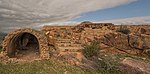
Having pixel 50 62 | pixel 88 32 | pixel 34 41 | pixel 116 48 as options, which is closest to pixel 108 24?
pixel 88 32

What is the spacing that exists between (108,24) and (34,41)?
36.8 feet

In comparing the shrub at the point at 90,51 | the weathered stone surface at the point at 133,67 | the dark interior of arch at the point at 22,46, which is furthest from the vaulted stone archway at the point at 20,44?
the weathered stone surface at the point at 133,67

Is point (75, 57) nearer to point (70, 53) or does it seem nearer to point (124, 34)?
point (70, 53)

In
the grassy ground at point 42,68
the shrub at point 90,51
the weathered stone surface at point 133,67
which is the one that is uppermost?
the shrub at point 90,51

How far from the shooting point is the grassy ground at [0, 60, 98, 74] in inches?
Answer: 445

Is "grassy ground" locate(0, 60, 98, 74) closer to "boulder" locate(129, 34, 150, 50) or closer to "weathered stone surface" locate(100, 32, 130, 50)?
"weathered stone surface" locate(100, 32, 130, 50)

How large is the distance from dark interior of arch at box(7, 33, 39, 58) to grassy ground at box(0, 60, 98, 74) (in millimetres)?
2917

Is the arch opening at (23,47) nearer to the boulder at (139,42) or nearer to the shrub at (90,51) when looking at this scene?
the shrub at (90,51)

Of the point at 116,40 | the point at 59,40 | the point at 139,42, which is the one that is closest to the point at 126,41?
the point at 116,40

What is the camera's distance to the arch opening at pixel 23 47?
50.0ft

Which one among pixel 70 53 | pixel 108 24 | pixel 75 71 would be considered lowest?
pixel 75 71

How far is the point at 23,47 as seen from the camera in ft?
60.2

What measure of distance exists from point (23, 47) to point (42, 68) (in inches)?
290

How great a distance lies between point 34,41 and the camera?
2028 cm
